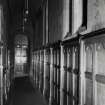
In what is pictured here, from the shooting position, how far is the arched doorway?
57.2 ft

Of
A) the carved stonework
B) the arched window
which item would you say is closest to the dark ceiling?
the arched window

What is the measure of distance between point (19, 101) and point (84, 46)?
5.35 metres

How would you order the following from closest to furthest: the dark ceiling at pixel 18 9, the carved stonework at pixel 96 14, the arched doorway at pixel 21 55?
the carved stonework at pixel 96 14 < the dark ceiling at pixel 18 9 < the arched doorway at pixel 21 55

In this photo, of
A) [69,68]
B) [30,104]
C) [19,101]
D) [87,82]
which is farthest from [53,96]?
[87,82]

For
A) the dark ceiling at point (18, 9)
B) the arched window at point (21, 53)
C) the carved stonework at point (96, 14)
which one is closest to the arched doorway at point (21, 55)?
the arched window at point (21, 53)

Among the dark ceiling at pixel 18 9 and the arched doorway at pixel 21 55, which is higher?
the dark ceiling at pixel 18 9

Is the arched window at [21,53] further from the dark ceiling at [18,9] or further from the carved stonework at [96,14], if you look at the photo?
the carved stonework at [96,14]

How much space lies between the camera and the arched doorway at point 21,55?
1742cm

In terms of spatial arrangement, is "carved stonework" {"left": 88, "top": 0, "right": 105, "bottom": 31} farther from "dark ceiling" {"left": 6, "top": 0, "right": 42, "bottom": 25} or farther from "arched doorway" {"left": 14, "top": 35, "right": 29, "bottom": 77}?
"arched doorway" {"left": 14, "top": 35, "right": 29, "bottom": 77}

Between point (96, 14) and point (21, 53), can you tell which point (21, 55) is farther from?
point (96, 14)

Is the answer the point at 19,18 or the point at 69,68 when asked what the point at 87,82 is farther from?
the point at 19,18

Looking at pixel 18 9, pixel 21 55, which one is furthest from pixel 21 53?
pixel 18 9

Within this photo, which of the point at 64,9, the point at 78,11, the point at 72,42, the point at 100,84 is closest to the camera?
the point at 100,84

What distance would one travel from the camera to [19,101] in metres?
7.48
